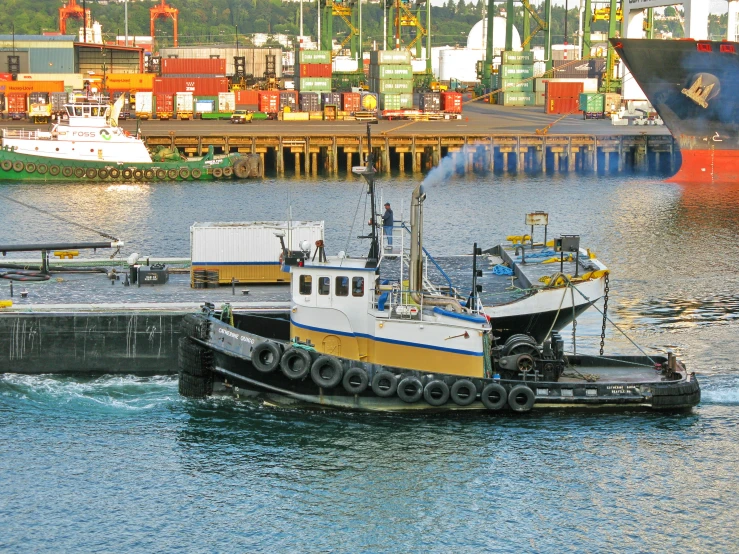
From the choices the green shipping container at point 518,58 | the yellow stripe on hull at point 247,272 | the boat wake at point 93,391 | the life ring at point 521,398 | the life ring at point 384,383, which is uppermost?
the green shipping container at point 518,58

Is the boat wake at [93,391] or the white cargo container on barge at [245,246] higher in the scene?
the white cargo container on barge at [245,246]

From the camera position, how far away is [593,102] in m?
127

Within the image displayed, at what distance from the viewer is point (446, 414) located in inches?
1261

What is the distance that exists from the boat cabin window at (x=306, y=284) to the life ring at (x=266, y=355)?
169 centimetres

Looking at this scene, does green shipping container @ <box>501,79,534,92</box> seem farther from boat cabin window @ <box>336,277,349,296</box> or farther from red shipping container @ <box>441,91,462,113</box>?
boat cabin window @ <box>336,277,349,296</box>

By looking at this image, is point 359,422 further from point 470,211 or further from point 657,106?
point 657,106

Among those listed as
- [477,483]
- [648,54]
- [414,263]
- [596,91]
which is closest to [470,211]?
[648,54]

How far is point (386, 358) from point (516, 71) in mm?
121195

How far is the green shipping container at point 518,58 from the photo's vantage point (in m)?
147

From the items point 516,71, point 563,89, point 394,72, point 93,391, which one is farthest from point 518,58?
point 93,391

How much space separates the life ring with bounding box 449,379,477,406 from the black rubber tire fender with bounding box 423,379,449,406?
19 cm

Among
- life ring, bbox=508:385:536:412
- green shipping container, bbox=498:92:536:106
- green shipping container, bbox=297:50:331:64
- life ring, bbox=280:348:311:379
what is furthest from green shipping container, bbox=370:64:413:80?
life ring, bbox=508:385:536:412

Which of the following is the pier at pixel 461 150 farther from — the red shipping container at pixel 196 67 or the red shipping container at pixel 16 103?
the red shipping container at pixel 196 67

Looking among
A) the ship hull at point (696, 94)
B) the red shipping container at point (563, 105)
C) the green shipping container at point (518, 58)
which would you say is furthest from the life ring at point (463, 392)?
the green shipping container at point (518, 58)
